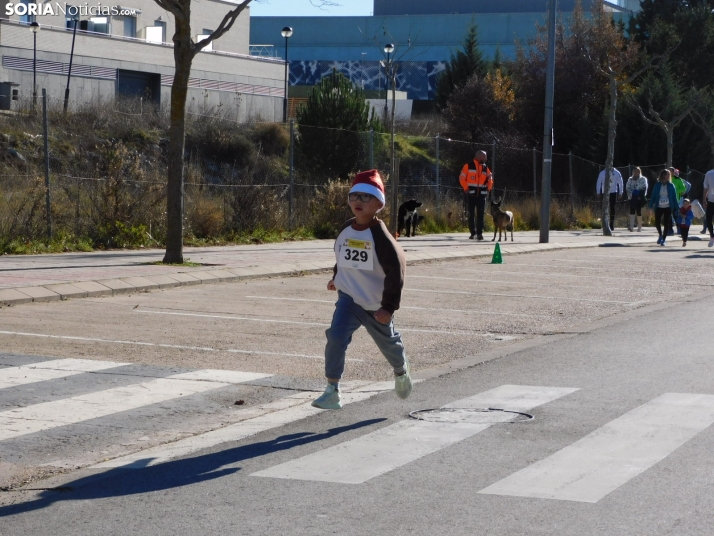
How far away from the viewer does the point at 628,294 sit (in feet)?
49.8

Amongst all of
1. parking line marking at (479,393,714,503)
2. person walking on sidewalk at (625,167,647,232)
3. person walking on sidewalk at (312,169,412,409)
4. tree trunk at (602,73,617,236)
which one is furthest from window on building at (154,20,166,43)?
parking line marking at (479,393,714,503)

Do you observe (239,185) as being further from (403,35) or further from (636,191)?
(403,35)

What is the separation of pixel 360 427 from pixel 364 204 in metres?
1.44

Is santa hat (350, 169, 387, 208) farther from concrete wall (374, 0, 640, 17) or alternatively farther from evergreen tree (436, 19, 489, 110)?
concrete wall (374, 0, 640, 17)

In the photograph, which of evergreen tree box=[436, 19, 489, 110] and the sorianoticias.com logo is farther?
evergreen tree box=[436, 19, 489, 110]

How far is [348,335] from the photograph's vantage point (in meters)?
7.48

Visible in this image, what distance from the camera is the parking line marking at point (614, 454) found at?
5617mm

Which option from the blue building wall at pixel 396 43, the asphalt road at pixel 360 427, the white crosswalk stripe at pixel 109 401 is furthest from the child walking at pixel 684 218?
the blue building wall at pixel 396 43

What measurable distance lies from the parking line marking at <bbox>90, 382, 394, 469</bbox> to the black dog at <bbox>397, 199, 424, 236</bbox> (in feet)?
55.4

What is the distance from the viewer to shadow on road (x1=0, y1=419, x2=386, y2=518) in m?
5.57

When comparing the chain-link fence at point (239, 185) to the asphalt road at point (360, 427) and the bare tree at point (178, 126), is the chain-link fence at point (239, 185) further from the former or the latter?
the asphalt road at point (360, 427)

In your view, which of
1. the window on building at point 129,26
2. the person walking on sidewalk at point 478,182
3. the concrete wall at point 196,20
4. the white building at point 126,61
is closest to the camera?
the person walking on sidewalk at point 478,182

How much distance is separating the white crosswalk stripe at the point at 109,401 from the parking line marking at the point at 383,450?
5.67ft

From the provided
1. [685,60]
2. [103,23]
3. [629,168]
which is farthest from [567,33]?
[103,23]
